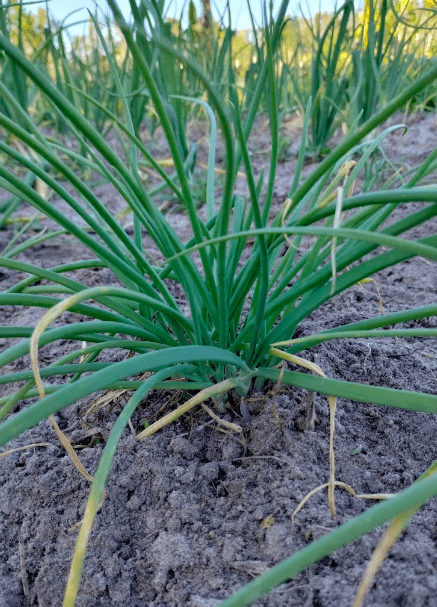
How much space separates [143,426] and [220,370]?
16cm

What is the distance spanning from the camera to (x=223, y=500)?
0.69 metres

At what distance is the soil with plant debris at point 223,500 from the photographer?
571 millimetres

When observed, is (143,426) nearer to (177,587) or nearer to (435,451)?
(177,587)

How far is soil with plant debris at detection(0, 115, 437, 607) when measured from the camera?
57cm

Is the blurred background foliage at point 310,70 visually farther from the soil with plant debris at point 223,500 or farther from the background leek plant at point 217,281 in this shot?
the soil with plant debris at point 223,500

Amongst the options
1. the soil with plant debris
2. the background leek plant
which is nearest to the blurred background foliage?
the background leek plant

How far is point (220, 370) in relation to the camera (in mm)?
765

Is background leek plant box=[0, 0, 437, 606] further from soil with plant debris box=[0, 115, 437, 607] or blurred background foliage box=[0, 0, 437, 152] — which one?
blurred background foliage box=[0, 0, 437, 152]

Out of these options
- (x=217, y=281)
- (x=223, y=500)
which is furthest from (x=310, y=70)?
(x=223, y=500)

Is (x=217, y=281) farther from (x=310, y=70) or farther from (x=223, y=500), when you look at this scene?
(x=310, y=70)

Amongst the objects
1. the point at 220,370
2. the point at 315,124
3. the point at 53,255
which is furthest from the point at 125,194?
the point at 315,124

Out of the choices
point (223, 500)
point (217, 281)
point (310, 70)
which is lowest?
point (223, 500)

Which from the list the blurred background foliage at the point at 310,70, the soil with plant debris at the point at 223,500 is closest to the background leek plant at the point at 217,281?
the soil with plant debris at the point at 223,500

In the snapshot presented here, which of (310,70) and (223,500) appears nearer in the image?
(223,500)
